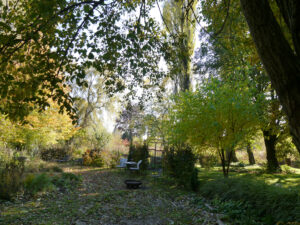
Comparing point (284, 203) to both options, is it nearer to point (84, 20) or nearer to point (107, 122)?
point (84, 20)

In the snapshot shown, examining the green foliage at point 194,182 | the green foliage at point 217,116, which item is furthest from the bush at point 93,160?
the green foliage at point 194,182

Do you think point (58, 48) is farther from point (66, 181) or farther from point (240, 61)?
point (240, 61)

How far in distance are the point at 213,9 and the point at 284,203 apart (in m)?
4.99

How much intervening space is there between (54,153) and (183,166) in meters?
12.7

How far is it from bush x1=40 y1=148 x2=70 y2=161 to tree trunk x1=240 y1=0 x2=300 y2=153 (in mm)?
17245

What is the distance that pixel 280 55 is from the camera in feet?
6.72

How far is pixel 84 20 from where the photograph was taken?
424cm

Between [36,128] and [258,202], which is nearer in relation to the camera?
[258,202]

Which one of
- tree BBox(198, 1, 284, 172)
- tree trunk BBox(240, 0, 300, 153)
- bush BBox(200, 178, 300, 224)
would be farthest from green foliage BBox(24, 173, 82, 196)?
tree trunk BBox(240, 0, 300, 153)

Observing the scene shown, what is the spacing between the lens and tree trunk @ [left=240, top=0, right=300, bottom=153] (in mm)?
2002

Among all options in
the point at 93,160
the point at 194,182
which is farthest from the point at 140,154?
the point at 194,182

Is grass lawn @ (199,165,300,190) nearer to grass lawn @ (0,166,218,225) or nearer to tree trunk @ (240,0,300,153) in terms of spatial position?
grass lawn @ (0,166,218,225)

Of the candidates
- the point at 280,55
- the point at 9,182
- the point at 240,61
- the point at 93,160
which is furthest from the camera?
the point at 93,160

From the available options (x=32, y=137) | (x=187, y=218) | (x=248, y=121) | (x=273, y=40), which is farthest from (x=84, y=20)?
(x=32, y=137)
